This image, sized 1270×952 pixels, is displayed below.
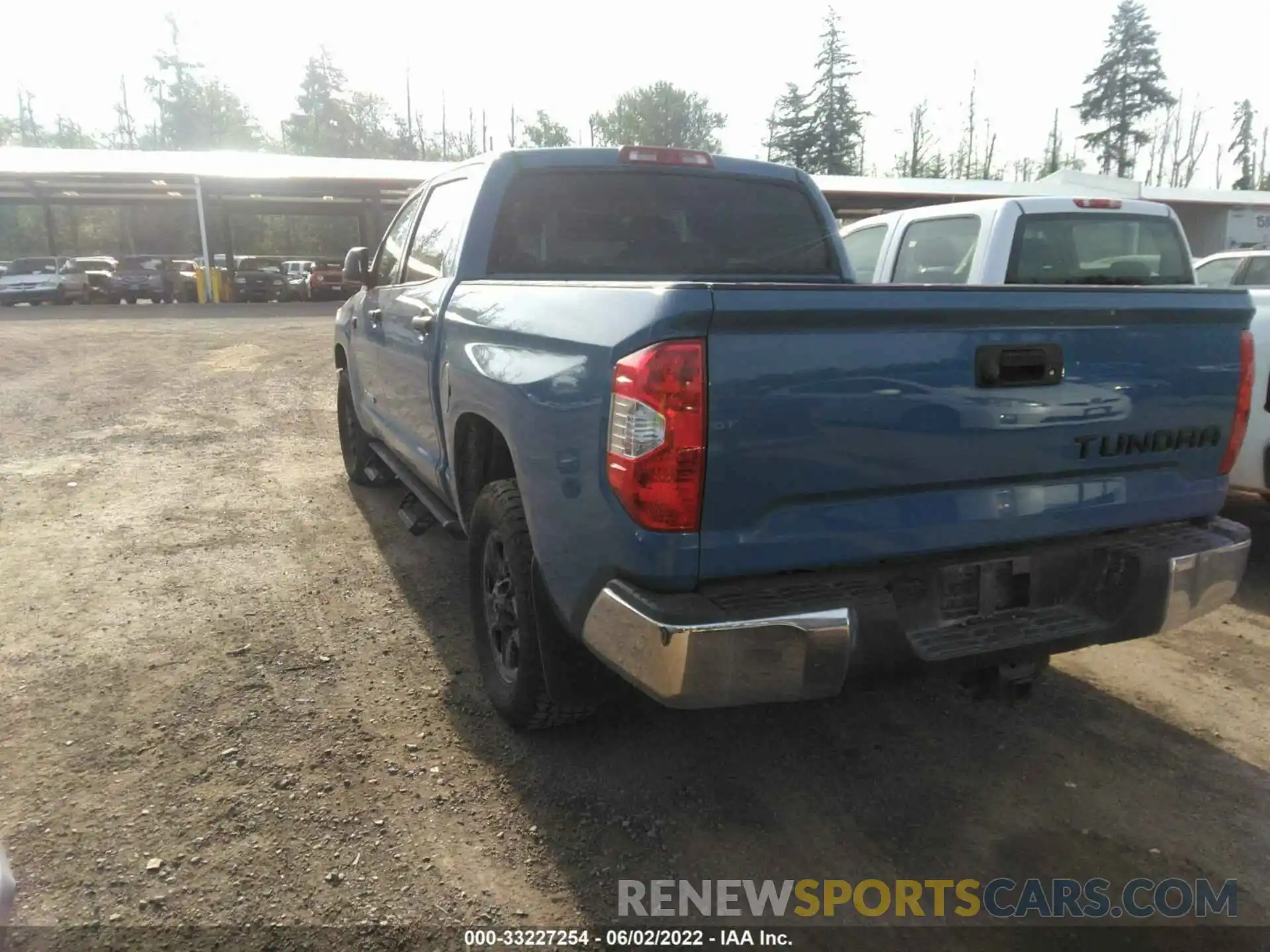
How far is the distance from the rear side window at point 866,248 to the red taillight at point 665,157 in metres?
3.11

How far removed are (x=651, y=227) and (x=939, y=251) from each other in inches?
122

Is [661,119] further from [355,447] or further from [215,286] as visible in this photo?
[355,447]

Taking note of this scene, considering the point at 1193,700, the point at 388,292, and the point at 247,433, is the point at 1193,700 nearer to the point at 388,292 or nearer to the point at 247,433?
the point at 388,292

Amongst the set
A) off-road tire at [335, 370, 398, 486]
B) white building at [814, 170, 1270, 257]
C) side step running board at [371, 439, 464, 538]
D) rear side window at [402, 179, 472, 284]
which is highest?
white building at [814, 170, 1270, 257]

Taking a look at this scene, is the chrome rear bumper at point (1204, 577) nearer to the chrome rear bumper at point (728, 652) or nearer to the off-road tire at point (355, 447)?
the chrome rear bumper at point (728, 652)

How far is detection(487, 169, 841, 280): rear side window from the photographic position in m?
3.96

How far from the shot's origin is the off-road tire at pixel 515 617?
2.95 meters

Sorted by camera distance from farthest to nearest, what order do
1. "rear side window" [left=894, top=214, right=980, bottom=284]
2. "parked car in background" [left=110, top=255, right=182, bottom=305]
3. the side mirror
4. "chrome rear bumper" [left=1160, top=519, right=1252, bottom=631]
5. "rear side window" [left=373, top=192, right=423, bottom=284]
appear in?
"parked car in background" [left=110, top=255, right=182, bottom=305], "rear side window" [left=894, top=214, right=980, bottom=284], the side mirror, "rear side window" [left=373, top=192, right=423, bottom=284], "chrome rear bumper" [left=1160, top=519, right=1252, bottom=631]

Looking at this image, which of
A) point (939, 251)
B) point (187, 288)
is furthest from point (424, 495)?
point (187, 288)

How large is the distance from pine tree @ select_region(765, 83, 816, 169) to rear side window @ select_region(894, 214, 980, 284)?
205 ft

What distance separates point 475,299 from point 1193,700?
320cm

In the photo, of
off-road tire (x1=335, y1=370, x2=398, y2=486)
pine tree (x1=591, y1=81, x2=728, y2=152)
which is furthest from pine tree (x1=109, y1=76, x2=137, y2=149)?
off-road tire (x1=335, y1=370, x2=398, y2=486)

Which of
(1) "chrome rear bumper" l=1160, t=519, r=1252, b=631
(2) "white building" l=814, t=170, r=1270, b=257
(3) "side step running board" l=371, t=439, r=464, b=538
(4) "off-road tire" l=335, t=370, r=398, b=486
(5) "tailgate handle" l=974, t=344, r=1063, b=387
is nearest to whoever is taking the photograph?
(5) "tailgate handle" l=974, t=344, r=1063, b=387

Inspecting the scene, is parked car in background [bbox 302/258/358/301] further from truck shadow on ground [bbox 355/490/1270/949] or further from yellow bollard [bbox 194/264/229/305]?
truck shadow on ground [bbox 355/490/1270/949]
